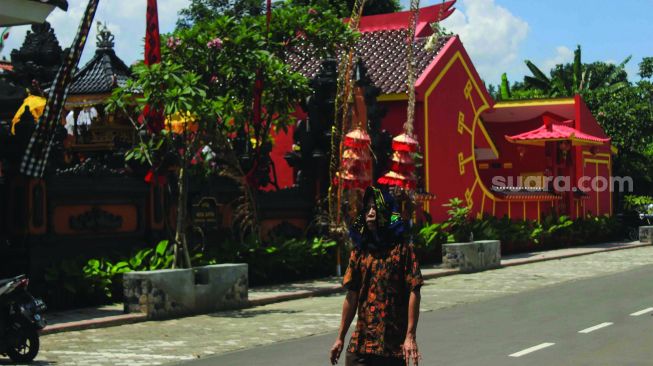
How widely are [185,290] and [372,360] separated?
11236 millimetres

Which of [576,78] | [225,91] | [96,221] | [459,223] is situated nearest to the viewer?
[96,221]

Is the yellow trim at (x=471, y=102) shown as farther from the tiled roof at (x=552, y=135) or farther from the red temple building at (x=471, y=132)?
the tiled roof at (x=552, y=135)

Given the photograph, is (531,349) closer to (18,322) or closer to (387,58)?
(18,322)

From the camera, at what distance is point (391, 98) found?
107ft

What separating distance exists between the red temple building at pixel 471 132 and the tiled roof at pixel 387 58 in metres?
0.03

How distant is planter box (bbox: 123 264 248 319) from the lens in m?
17.2

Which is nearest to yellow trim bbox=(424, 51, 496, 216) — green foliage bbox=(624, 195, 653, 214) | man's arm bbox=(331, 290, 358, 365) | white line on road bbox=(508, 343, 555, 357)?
green foliage bbox=(624, 195, 653, 214)

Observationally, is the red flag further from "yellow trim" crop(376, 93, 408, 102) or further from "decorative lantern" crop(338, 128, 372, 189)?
"yellow trim" crop(376, 93, 408, 102)

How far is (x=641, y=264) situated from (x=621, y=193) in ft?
79.5

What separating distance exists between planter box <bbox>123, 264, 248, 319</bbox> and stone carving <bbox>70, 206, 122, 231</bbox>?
7.11 feet

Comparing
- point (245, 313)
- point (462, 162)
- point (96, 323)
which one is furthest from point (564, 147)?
point (96, 323)

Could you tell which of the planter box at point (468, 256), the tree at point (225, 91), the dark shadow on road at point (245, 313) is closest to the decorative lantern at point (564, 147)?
the planter box at point (468, 256)

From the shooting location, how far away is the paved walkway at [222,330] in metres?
13.1

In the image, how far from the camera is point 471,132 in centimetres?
3594
